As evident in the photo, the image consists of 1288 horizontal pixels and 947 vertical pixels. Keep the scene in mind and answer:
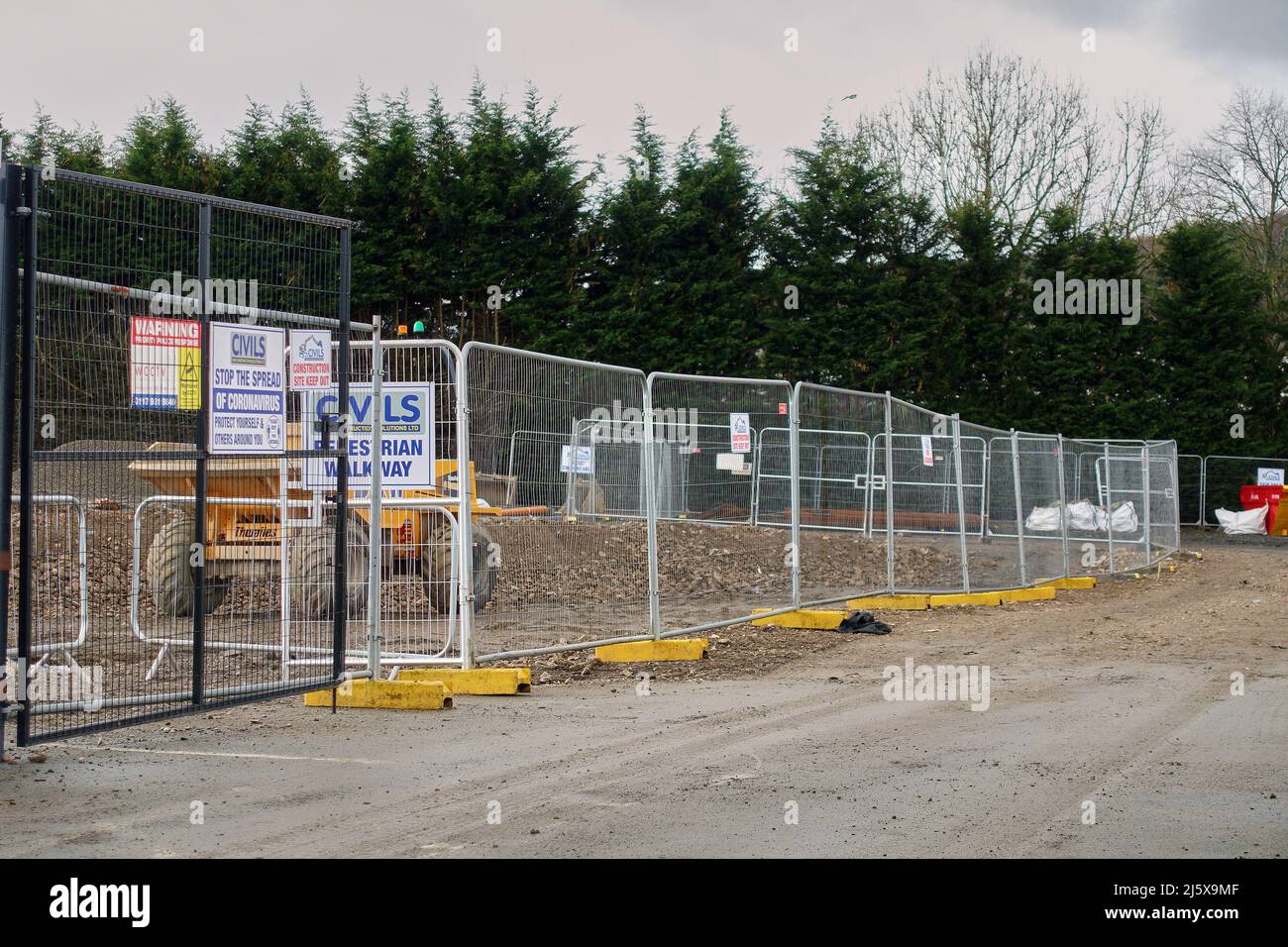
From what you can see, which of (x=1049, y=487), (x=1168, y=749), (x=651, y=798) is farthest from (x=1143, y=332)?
(x=651, y=798)

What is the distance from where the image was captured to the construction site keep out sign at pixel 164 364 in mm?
7387

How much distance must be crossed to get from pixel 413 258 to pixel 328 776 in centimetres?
2535

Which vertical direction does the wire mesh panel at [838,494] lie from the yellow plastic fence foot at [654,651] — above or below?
above

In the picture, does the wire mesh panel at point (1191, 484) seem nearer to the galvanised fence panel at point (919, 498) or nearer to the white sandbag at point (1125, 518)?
the white sandbag at point (1125, 518)

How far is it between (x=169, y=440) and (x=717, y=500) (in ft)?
21.3

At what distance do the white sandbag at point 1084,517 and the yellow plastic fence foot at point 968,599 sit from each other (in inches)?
186

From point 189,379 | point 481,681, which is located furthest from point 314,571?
point 189,379

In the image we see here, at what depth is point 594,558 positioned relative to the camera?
36.3 ft

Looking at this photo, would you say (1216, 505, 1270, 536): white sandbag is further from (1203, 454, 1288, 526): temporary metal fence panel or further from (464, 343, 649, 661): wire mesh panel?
(464, 343, 649, 661): wire mesh panel

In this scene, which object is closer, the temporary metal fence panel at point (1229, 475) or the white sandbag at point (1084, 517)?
the white sandbag at point (1084, 517)

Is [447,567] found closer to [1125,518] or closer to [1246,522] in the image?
[1125,518]

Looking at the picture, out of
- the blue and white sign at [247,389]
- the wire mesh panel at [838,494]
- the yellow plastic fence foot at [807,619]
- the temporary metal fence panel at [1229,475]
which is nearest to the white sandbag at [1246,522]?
the temporary metal fence panel at [1229,475]

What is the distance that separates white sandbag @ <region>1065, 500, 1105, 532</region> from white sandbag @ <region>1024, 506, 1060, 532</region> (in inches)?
41.3

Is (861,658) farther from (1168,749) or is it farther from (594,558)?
(1168,749)
